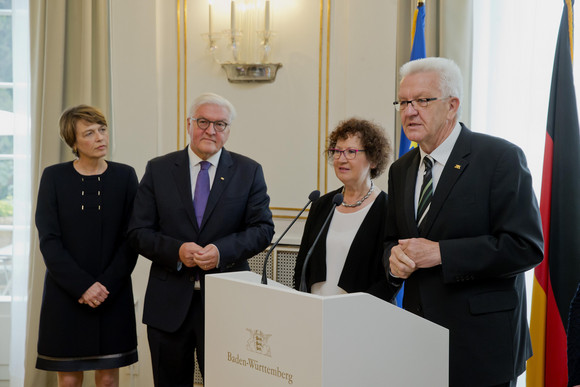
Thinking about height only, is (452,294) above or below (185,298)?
above

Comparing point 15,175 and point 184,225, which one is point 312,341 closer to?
point 184,225

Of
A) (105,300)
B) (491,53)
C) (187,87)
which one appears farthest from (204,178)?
(491,53)

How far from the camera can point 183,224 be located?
2.94m

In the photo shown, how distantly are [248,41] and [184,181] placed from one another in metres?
1.71

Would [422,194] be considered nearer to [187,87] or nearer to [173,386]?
[173,386]

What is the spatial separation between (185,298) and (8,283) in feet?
7.68

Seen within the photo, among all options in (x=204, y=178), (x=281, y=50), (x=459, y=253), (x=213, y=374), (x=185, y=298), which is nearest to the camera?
(x=213, y=374)

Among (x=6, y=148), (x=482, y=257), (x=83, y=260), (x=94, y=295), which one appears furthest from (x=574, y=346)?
(x=6, y=148)

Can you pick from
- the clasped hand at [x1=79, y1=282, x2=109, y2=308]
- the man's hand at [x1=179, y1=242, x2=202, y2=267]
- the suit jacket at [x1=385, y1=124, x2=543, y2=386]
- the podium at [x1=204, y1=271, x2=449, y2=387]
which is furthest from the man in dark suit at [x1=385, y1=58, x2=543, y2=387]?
the clasped hand at [x1=79, y1=282, x2=109, y2=308]

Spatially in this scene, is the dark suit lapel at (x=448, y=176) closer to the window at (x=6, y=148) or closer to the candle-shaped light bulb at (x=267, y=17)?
the candle-shaped light bulb at (x=267, y=17)

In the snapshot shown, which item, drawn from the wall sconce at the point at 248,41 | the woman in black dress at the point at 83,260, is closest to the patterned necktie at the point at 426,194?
the woman in black dress at the point at 83,260

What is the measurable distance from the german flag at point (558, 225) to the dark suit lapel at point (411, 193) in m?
1.02

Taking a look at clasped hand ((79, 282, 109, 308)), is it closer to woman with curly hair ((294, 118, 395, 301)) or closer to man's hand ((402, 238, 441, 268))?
woman with curly hair ((294, 118, 395, 301))

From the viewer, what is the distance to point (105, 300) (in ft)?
10.4
